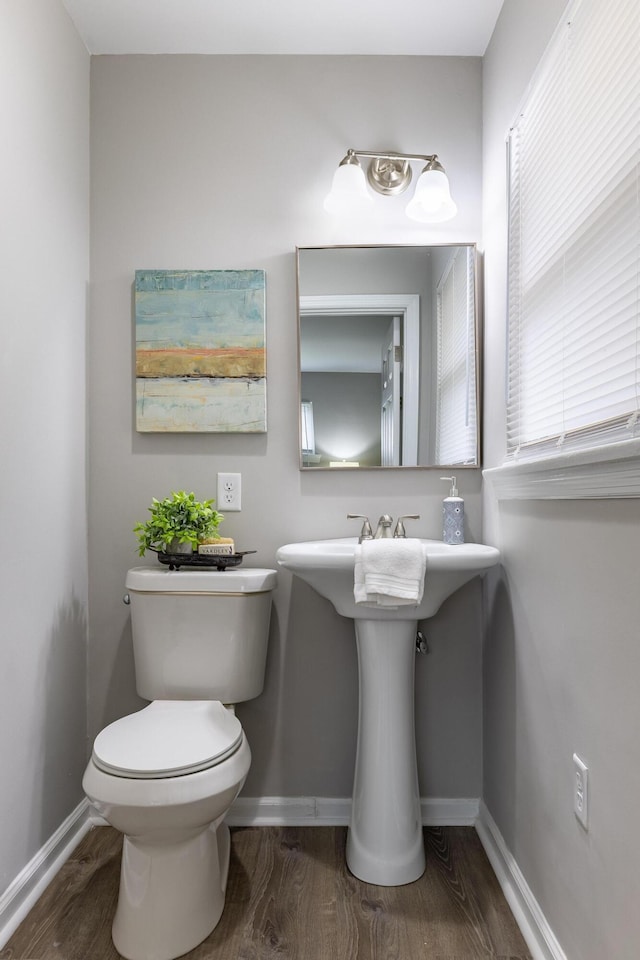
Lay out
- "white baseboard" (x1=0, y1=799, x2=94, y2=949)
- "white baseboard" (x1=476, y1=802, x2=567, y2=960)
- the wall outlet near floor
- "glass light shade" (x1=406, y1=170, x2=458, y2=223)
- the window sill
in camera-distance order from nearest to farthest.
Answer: the window sill < the wall outlet near floor < "white baseboard" (x1=476, y1=802, x2=567, y2=960) < "white baseboard" (x1=0, y1=799, x2=94, y2=949) < "glass light shade" (x1=406, y1=170, x2=458, y2=223)

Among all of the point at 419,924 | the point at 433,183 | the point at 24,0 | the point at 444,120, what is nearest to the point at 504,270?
the point at 433,183

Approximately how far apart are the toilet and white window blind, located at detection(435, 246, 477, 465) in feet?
2.24

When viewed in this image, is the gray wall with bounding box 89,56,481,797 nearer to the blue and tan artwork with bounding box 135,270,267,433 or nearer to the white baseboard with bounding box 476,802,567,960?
the blue and tan artwork with bounding box 135,270,267,433

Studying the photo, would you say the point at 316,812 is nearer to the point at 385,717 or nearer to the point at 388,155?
the point at 385,717

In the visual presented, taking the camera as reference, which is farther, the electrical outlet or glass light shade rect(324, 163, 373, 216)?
the electrical outlet

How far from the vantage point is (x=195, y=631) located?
1.73m

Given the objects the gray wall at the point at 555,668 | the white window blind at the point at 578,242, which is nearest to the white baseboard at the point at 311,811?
the gray wall at the point at 555,668

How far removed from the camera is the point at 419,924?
1.47 m

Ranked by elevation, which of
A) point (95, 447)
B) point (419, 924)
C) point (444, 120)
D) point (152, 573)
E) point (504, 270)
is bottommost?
point (419, 924)

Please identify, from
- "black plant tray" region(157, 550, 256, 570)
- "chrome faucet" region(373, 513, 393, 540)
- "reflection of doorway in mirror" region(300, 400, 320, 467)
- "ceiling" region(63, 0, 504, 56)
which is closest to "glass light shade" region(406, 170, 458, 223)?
"ceiling" region(63, 0, 504, 56)

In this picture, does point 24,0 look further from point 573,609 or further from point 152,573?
point 573,609

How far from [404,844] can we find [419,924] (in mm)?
188

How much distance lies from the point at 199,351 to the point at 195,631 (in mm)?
847

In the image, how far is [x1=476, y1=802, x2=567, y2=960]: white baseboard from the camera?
4.27 ft
